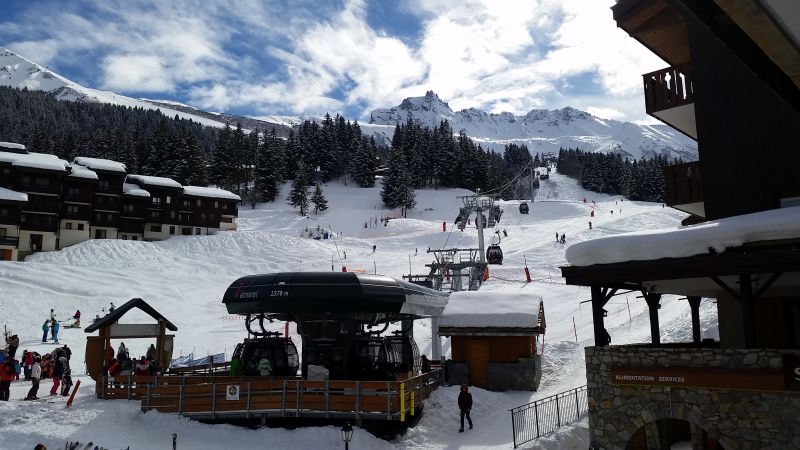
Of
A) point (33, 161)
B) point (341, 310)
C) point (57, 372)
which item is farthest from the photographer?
point (33, 161)

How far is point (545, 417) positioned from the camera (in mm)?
18047

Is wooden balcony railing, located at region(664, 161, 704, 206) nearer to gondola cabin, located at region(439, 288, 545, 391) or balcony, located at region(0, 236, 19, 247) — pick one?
gondola cabin, located at region(439, 288, 545, 391)

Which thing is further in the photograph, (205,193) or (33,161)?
(205,193)

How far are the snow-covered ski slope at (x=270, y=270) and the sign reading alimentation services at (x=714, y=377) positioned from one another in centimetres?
480

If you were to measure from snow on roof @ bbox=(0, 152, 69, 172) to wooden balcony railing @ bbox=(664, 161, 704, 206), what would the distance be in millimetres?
61821

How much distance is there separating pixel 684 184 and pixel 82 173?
63.4 m

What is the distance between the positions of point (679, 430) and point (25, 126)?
18723 cm

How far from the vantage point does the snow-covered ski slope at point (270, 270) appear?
53.6 ft

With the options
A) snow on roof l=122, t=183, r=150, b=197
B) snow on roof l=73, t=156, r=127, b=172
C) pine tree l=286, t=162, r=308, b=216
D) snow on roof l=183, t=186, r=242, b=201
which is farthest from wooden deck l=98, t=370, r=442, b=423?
pine tree l=286, t=162, r=308, b=216

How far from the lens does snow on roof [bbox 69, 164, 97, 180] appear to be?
2527 inches

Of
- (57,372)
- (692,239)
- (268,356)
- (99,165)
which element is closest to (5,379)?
(57,372)

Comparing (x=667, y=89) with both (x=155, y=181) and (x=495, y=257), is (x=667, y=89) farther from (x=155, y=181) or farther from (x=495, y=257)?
(x=155, y=181)

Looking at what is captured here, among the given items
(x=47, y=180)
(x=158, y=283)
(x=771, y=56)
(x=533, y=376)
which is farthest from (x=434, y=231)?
(x=771, y=56)

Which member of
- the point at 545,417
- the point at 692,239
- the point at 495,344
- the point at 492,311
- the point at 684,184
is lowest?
the point at 545,417
